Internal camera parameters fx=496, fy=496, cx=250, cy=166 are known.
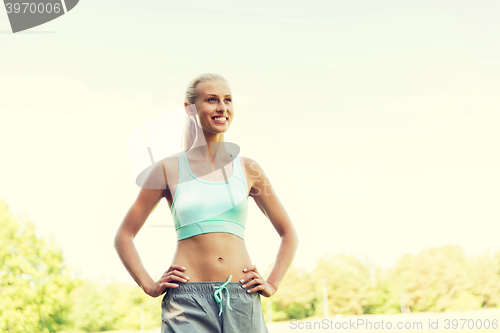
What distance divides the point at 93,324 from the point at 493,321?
21.0 metres

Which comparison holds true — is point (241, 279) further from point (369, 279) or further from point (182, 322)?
point (369, 279)

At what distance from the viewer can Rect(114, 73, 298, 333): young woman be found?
1629 millimetres

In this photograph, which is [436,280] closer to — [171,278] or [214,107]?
[214,107]

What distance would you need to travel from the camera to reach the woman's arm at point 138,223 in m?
1.77

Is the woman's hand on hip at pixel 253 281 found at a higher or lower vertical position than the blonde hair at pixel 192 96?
lower

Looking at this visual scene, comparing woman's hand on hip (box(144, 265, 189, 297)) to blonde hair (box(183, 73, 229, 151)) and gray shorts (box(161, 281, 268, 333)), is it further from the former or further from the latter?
blonde hair (box(183, 73, 229, 151))

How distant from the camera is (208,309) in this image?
1.61 m

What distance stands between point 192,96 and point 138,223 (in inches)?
20.9

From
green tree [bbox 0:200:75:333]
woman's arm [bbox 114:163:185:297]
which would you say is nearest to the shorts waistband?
woman's arm [bbox 114:163:185:297]

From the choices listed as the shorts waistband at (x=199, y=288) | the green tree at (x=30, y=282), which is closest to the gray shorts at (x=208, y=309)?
the shorts waistband at (x=199, y=288)

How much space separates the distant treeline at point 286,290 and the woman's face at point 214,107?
23461 millimetres

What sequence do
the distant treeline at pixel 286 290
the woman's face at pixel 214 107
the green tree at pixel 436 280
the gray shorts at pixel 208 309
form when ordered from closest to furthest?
the gray shorts at pixel 208 309 < the woman's face at pixel 214 107 < the distant treeline at pixel 286 290 < the green tree at pixel 436 280

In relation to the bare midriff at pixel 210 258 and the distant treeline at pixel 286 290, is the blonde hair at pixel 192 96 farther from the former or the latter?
the distant treeline at pixel 286 290

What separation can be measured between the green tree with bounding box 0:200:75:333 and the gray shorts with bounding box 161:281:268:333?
2648 centimetres
